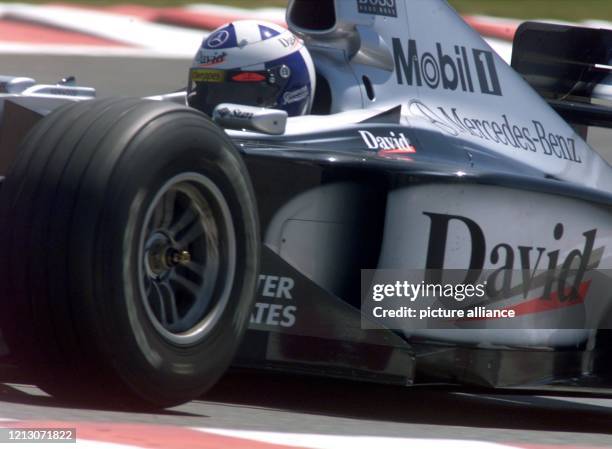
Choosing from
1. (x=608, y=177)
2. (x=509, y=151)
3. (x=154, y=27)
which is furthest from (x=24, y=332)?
(x=154, y=27)

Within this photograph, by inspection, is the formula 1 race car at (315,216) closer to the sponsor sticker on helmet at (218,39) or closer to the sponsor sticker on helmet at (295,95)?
the sponsor sticker on helmet at (295,95)

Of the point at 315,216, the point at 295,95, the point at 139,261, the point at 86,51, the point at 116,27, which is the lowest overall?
the point at 139,261

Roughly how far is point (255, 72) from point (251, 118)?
394mm

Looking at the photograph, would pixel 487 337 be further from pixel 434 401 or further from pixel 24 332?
pixel 24 332

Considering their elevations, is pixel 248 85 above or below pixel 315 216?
above

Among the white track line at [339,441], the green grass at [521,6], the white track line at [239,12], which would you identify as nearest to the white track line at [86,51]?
the white track line at [239,12]

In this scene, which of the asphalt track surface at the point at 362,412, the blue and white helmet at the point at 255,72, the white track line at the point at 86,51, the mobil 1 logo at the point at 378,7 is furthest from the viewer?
the white track line at the point at 86,51

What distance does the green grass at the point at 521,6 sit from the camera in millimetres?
17625

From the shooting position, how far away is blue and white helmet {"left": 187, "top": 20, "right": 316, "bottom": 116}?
4.79m

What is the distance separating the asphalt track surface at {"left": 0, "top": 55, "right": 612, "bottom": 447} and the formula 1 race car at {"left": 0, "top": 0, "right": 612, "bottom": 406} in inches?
4.3

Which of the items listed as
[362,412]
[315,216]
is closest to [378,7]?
[315,216]

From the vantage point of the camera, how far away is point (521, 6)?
18641 millimetres

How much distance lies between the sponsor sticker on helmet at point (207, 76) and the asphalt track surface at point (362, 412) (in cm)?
106

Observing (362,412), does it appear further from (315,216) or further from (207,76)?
(207,76)
